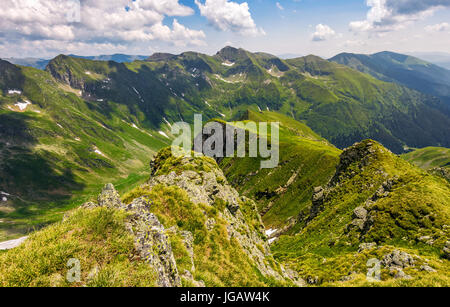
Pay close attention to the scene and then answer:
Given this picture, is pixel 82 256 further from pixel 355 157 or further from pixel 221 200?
pixel 355 157

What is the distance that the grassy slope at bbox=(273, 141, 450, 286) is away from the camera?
1267 inches

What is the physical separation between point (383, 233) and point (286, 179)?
102 metres

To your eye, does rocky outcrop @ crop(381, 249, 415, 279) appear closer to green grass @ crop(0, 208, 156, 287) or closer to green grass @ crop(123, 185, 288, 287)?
green grass @ crop(123, 185, 288, 287)

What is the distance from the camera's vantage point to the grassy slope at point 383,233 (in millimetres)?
32188

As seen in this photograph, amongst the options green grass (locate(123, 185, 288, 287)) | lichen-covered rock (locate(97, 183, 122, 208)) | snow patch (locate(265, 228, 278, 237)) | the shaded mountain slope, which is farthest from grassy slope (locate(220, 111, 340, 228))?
lichen-covered rock (locate(97, 183, 122, 208))

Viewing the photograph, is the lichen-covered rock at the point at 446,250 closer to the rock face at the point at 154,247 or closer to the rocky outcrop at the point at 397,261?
the rocky outcrop at the point at 397,261

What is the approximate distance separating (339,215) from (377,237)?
2396 centimetres

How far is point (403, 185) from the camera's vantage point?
50.5 meters

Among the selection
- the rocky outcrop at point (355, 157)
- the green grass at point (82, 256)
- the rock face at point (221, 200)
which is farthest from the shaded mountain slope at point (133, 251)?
the rocky outcrop at point (355, 157)

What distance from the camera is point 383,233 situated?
40.7 metres

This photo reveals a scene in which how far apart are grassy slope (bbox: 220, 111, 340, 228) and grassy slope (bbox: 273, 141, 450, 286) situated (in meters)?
44.4

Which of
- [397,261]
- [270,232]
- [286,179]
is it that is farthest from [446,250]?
[286,179]

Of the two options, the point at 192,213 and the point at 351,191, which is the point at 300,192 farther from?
the point at 192,213

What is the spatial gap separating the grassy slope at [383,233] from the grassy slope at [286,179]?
4444 centimetres
